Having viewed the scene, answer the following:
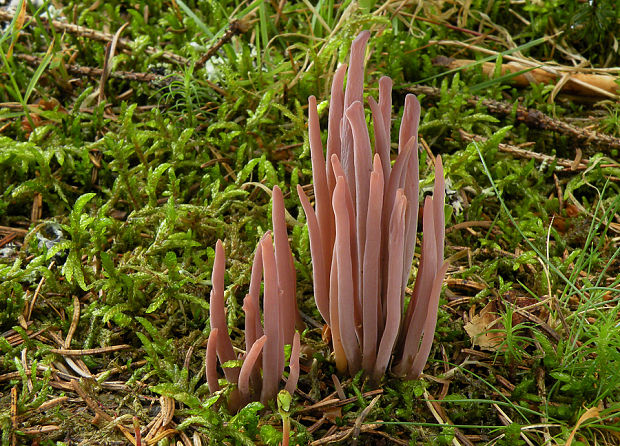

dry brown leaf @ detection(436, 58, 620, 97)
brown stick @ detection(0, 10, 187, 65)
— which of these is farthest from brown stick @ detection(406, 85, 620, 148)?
brown stick @ detection(0, 10, 187, 65)

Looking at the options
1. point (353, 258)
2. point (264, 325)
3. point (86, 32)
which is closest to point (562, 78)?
point (353, 258)

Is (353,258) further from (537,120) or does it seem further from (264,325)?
(537,120)

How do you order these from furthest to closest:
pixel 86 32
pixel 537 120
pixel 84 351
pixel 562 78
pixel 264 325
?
pixel 86 32 → pixel 562 78 → pixel 537 120 → pixel 84 351 → pixel 264 325

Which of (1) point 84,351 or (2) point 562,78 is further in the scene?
(2) point 562,78

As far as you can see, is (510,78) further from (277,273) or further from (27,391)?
(27,391)

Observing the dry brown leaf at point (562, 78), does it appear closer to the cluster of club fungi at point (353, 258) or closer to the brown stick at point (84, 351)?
the cluster of club fungi at point (353, 258)

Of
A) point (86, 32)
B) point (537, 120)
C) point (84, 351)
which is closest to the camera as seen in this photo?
point (84, 351)

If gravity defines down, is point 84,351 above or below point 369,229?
below

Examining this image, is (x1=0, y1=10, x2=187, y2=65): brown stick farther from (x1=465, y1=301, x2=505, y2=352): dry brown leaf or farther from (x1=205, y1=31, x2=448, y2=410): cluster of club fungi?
(x1=465, y1=301, x2=505, y2=352): dry brown leaf
